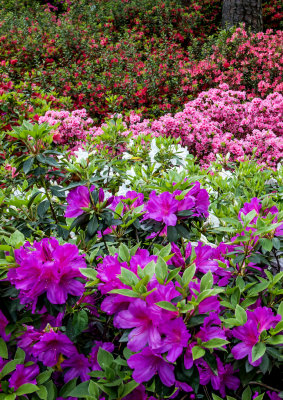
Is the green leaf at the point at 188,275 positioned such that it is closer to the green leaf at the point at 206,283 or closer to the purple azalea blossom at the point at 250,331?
the green leaf at the point at 206,283

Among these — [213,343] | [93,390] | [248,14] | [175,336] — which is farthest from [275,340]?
[248,14]

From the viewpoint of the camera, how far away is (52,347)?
108 cm

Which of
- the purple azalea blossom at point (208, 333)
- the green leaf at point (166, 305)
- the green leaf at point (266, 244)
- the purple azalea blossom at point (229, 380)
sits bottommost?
the purple azalea blossom at point (229, 380)

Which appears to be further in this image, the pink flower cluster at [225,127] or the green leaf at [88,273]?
the pink flower cluster at [225,127]

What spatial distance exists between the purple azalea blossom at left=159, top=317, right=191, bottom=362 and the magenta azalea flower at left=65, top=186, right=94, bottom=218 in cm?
53

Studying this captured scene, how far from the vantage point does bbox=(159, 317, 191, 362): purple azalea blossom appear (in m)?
0.81

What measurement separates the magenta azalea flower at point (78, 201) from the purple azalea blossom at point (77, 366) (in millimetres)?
459

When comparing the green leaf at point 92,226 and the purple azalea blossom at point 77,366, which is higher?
the green leaf at point 92,226

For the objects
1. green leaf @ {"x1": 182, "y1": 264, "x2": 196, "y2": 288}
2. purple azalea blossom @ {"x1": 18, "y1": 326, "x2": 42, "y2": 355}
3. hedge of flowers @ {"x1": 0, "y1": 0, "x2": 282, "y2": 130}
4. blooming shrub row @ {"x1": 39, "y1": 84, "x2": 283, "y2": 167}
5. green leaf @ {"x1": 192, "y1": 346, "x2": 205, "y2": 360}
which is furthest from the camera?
hedge of flowers @ {"x1": 0, "y1": 0, "x2": 282, "y2": 130}

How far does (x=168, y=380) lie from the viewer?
2.73 ft

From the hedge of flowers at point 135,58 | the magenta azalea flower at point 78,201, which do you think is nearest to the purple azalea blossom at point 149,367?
the magenta azalea flower at point 78,201

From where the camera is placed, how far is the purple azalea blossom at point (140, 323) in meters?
0.82

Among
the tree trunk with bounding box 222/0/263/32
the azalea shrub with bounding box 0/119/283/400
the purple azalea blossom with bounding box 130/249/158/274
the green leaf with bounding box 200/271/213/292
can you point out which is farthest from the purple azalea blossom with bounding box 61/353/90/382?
the tree trunk with bounding box 222/0/263/32

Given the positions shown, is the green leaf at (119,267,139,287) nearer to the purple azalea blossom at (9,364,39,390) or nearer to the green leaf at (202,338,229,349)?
the green leaf at (202,338,229,349)
